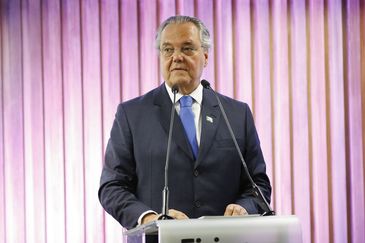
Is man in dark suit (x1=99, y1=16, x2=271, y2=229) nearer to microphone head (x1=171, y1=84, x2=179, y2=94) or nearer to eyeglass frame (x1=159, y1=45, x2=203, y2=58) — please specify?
eyeglass frame (x1=159, y1=45, x2=203, y2=58)

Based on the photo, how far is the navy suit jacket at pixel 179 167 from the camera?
2.52 meters

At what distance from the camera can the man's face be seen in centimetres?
259

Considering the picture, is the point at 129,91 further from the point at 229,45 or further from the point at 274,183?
the point at 274,183

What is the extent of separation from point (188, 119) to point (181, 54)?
25 centimetres

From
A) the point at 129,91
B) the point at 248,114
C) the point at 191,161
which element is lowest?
the point at 191,161

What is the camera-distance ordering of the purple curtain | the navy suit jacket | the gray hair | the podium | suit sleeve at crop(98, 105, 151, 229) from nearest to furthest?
the podium
suit sleeve at crop(98, 105, 151, 229)
the navy suit jacket
the gray hair
the purple curtain

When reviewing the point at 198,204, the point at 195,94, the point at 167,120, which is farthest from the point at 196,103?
the point at 198,204

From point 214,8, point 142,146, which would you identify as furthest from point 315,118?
point 142,146

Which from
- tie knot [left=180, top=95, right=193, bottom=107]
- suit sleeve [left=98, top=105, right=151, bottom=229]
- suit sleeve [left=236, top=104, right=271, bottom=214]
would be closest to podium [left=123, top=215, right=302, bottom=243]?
suit sleeve [left=98, top=105, right=151, bottom=229]

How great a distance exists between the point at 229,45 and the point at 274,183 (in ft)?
3.12

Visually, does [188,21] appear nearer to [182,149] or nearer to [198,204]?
[182,149]

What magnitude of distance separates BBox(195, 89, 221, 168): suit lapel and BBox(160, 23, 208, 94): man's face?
0.09m

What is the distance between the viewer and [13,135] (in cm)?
432

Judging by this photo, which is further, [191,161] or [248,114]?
[248,114]
